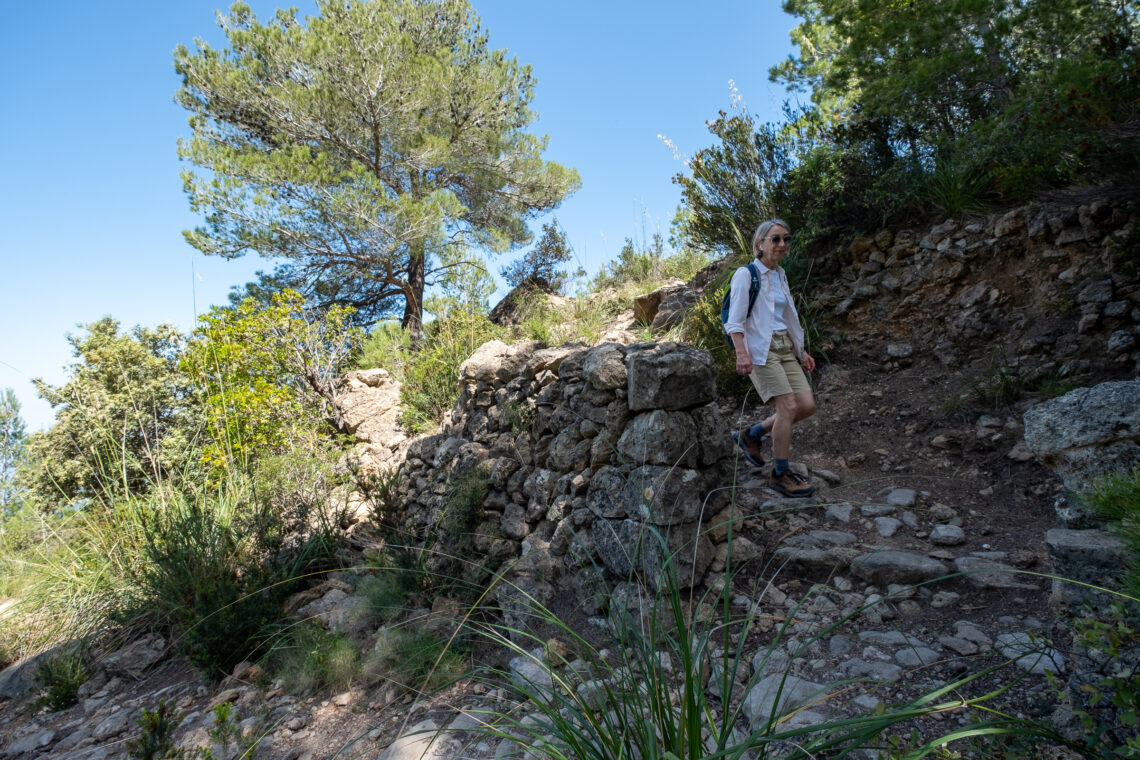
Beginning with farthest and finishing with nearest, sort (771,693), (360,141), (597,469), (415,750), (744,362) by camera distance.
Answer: (360,141) → (744,362) → (597,469) → (415,750) → (771,693)

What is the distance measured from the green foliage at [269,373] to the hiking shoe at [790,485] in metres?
5.11

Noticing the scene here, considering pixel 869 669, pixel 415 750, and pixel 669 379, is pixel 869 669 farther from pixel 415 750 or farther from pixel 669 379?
pixel 415 750

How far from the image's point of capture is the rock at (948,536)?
3086 millimetres

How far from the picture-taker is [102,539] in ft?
14.8

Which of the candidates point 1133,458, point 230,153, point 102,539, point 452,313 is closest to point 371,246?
point 230,153

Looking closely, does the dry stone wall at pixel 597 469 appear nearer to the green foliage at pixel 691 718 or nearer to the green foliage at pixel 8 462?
the green foliage at pixel 691 718

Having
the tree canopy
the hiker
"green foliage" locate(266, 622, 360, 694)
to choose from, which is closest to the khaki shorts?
the hiker

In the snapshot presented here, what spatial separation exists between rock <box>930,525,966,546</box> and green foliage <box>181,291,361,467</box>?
5991 millimetres

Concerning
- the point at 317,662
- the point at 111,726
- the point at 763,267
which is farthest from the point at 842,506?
the point at 111,726

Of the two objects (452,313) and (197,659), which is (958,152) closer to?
(452,313)

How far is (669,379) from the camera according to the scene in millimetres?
3061

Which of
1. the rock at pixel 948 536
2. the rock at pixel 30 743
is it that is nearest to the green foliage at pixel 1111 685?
the rock at pixel 948 536

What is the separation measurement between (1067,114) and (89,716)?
743cm

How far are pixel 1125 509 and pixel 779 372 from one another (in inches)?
72.8
